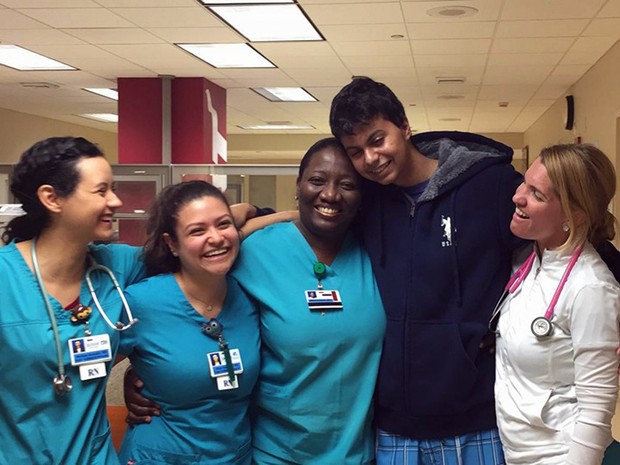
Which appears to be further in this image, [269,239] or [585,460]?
[269,239]

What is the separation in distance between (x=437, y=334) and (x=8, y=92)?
9246 millimetres

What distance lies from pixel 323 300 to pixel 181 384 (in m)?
0.40

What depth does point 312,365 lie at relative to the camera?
1688 mm

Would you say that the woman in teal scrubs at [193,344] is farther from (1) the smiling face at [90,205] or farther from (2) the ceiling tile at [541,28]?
(2) the ceiling tile at [541,28]

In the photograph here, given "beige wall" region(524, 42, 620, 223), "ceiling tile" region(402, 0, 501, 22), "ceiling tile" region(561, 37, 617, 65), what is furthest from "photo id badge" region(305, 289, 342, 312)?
"ceiling tile" region(561, 37, 617, 65)

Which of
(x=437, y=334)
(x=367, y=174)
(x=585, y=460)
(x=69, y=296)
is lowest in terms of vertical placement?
(x=585, y=460)

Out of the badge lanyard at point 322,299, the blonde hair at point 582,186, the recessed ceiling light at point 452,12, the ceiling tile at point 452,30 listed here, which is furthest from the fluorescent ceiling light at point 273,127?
the blonde hair at point 582,186

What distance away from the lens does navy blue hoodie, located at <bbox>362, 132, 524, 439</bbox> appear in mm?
1685

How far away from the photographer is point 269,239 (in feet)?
6.03

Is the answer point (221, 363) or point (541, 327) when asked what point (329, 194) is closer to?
point (221, 363)

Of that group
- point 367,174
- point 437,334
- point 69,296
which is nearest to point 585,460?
point 437,334

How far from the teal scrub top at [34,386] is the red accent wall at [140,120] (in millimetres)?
6915

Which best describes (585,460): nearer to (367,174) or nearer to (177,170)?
(367,174)

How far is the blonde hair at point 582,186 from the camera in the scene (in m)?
1.48
